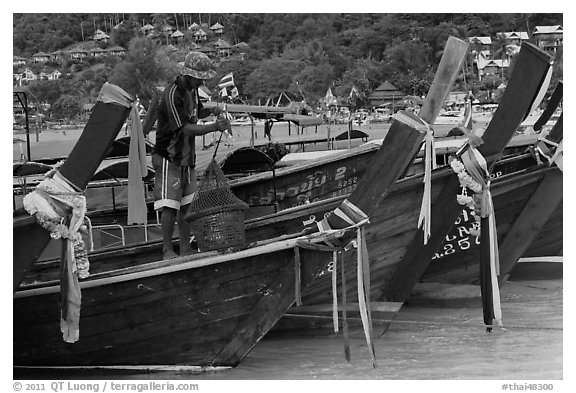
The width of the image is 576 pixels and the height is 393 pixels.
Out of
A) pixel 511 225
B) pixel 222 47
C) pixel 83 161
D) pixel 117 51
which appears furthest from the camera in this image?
pixel 117 51

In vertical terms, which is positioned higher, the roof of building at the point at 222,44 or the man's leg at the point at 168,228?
the man's leg at the point at 168,228

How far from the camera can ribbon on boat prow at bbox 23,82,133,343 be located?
558cm

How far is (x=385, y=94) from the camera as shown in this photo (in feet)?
141

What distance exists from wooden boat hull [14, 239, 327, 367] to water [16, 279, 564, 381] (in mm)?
132

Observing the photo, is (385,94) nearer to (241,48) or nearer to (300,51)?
(300,51)

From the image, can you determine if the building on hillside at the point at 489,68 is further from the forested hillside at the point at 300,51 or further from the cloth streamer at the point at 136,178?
the cloth streamer at the point at 136,178

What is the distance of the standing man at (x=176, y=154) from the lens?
682 centimetres

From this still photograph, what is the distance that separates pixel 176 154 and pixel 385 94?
3675cm

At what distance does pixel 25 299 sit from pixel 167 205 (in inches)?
47.9

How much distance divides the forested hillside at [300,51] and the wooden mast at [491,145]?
3946 mm

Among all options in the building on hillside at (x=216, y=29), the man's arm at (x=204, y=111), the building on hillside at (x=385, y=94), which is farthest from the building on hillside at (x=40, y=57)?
the building on hillside at (x=385, y=94)

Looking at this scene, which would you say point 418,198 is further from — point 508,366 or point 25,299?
point 25,299

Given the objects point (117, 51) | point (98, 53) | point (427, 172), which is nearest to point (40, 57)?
point (427, 172)

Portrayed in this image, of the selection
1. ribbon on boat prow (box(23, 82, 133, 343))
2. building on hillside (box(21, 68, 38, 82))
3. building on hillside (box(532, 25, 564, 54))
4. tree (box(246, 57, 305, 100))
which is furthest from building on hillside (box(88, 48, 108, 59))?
ribbon on boat prow (box(23, 82, 133, 343))
